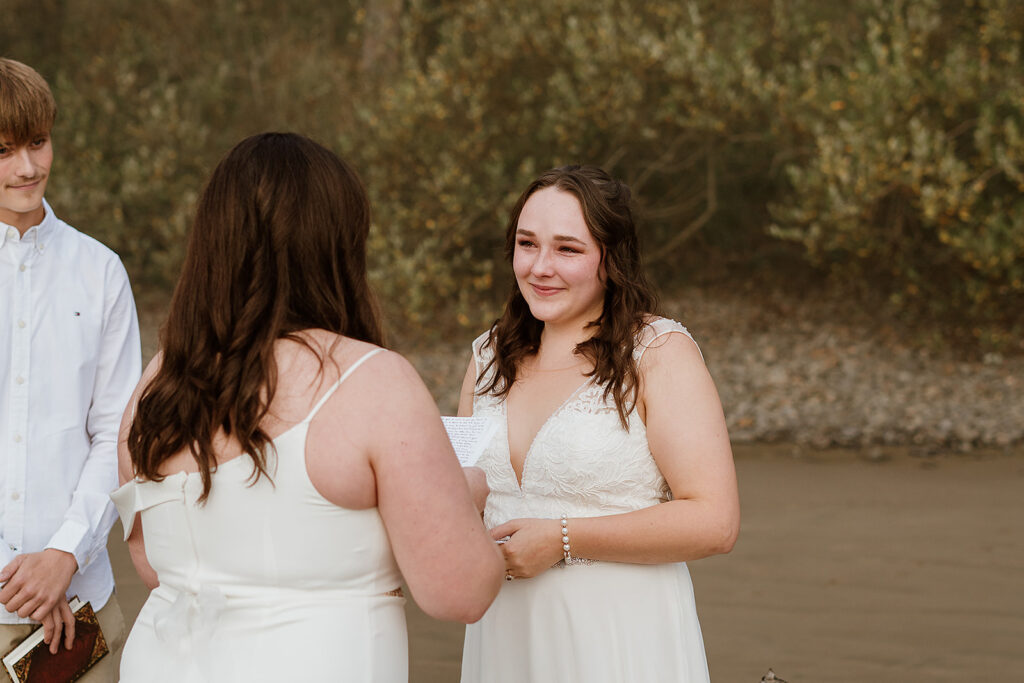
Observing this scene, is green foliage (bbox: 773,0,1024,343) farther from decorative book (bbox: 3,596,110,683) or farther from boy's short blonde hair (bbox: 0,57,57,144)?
decorative book (bbox: 3,596,110,683)

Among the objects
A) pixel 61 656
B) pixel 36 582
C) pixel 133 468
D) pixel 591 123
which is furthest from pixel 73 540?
pixel 591 123

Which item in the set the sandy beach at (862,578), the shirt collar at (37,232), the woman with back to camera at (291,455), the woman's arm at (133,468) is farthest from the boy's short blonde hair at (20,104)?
the sandy beach at (862,578)

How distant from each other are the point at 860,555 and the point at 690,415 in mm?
4547

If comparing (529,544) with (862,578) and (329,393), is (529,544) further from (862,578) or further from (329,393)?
(862,578)

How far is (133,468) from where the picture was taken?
6.12ft

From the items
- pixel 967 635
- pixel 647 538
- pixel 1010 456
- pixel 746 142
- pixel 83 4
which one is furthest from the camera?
pixel 83 4

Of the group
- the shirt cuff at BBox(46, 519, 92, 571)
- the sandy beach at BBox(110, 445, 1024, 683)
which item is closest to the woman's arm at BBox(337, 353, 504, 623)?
the shirt cuff at BBox(46, 519, 92, 571)

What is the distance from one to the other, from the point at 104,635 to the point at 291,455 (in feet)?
4.03

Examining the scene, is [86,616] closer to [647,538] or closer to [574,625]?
[574,625]

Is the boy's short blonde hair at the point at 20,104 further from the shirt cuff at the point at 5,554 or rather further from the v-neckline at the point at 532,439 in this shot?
the v-neckline at the point at 532,439

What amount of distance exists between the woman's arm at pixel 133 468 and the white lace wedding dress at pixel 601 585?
0.85 metres

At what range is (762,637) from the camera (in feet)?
17.4

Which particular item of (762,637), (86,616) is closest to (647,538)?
(86,616)

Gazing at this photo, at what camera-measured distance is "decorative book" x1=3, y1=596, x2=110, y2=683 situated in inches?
90.1
